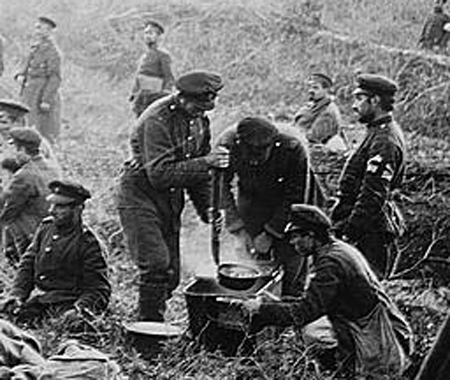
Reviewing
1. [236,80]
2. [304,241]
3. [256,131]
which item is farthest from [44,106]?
[304,241]

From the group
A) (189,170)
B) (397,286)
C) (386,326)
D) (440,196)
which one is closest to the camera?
(386,326)

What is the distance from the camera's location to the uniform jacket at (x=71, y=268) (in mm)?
7430

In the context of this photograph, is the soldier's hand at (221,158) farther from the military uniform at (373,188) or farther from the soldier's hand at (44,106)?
the soldier's hand at (44,106)

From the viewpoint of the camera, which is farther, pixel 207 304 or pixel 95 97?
pixel 95 97

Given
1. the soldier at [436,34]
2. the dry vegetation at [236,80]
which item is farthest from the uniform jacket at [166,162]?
the soldier at [436,34]

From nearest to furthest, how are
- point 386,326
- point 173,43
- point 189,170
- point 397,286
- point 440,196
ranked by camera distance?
1. point 386,326
2. point 189,170
3. point 397,286
4. point 440,196
5. point 173,43

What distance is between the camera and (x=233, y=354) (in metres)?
6.89

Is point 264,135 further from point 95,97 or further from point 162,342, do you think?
point 95,97

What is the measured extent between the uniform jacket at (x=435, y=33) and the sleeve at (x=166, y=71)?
5.72 meters

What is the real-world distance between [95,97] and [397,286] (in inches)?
423

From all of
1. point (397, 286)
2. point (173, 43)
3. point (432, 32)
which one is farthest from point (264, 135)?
point (173, 43)

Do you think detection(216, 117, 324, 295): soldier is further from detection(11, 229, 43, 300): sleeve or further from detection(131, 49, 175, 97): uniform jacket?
detection(131, 49, 175, 97): uniform jacket

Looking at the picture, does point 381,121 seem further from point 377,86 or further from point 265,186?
point 265,186

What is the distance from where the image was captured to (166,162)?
7.74 metres
